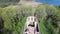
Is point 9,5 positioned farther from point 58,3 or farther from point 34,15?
point 58,3

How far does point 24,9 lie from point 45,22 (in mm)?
206

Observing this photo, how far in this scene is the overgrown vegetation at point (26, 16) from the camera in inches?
52.7

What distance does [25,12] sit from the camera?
1.36m

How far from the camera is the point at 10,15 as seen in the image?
136 cm

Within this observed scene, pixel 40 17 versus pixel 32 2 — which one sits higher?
pixel 32 2

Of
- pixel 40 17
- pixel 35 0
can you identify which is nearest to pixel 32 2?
pixel 35 0

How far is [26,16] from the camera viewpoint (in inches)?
53.2

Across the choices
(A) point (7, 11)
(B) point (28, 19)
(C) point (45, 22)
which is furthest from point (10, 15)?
(C) point (45, 22)

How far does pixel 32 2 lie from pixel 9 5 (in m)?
0.20

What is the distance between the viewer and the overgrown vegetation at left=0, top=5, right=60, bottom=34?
1338 mm

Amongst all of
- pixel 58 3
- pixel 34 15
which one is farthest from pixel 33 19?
pixel 58 3

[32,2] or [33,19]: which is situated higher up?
[32,2]

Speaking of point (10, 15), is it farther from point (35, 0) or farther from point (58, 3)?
point (58, 3)

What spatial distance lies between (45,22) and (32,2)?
203 mm
